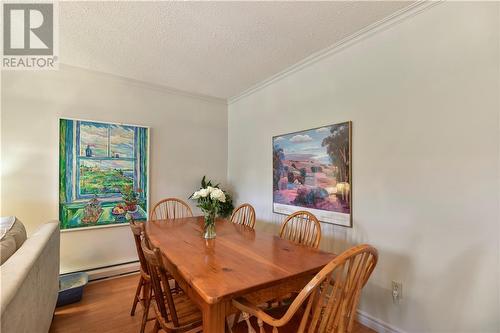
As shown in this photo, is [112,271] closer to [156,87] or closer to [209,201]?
[209,201]

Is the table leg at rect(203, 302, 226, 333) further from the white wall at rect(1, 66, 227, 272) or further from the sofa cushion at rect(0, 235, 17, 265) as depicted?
the white wall at rect(1, 66, 227, 272)

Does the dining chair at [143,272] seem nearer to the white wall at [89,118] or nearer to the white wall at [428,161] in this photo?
the white wall at [89,118]

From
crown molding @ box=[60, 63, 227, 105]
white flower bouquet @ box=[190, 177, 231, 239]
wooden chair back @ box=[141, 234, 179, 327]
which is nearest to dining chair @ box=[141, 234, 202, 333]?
wooden chair back @ box=[141, 234, 179, 327]

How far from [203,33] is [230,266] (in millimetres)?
1901

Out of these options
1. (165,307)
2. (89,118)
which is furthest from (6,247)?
(89,118)

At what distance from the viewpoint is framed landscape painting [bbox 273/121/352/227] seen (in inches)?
83.2

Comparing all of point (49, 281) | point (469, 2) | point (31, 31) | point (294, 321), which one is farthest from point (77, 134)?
point (469, 2)

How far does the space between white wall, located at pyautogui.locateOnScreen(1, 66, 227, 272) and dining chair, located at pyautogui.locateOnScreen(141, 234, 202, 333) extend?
1905 millimetres

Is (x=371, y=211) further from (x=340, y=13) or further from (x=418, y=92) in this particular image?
(x=340, y=13)

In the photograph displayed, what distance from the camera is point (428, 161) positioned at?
1622mm

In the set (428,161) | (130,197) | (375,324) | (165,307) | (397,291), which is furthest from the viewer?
(130,197)

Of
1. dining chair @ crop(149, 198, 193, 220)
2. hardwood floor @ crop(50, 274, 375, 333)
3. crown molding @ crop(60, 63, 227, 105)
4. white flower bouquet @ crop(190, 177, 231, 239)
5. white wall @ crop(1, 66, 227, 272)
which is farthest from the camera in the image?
dining chair @ crop(149, 198, 193, 220)

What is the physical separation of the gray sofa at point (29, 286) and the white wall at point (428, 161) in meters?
2.14

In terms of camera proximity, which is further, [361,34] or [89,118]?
[89,118]
